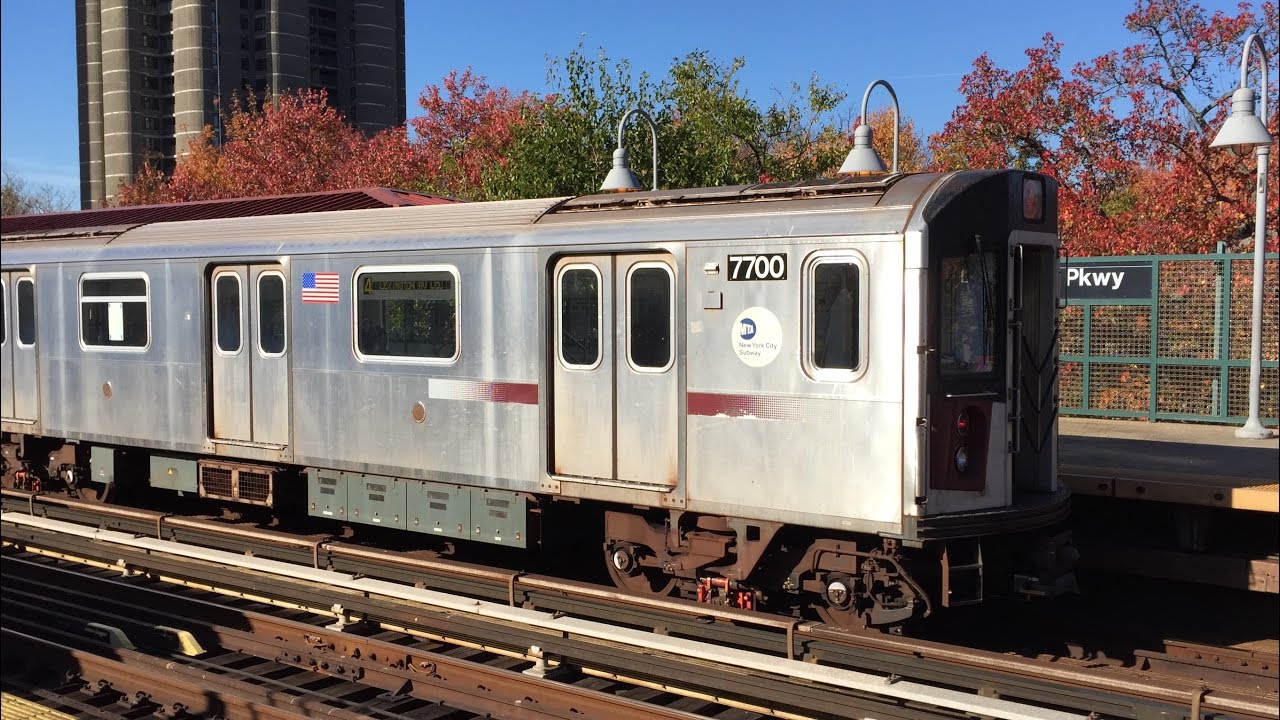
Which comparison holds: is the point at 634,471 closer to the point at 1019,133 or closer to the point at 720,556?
the point at 720,556

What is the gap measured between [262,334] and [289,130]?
2862cm

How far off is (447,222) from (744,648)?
14.2 ft

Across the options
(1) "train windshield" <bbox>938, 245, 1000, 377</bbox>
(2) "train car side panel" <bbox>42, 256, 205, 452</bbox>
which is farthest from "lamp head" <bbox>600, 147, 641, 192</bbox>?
(1) "train windshield" <bbox>938, 245, 1000, 377</bbox>

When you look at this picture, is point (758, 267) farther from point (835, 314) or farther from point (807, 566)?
point (807, 566)

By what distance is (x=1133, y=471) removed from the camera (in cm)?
984

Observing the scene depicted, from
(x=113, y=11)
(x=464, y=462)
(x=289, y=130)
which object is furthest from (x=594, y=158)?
(x=113, y=11)

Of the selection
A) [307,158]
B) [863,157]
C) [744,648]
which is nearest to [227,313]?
[744,648]

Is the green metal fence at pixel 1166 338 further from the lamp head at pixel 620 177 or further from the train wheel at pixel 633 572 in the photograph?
the train wheel at pixel 633 572

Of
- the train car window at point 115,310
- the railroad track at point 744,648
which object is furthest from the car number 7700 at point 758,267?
the train car window at point 115,310

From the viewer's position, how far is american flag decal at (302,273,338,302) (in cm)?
1058

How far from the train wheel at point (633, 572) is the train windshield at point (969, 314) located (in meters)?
2.87

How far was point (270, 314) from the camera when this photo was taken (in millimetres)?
11188

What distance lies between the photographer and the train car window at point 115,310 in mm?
12258

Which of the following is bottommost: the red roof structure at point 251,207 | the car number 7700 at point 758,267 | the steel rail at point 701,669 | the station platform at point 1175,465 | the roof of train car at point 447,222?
the steel rail at point 701,669
